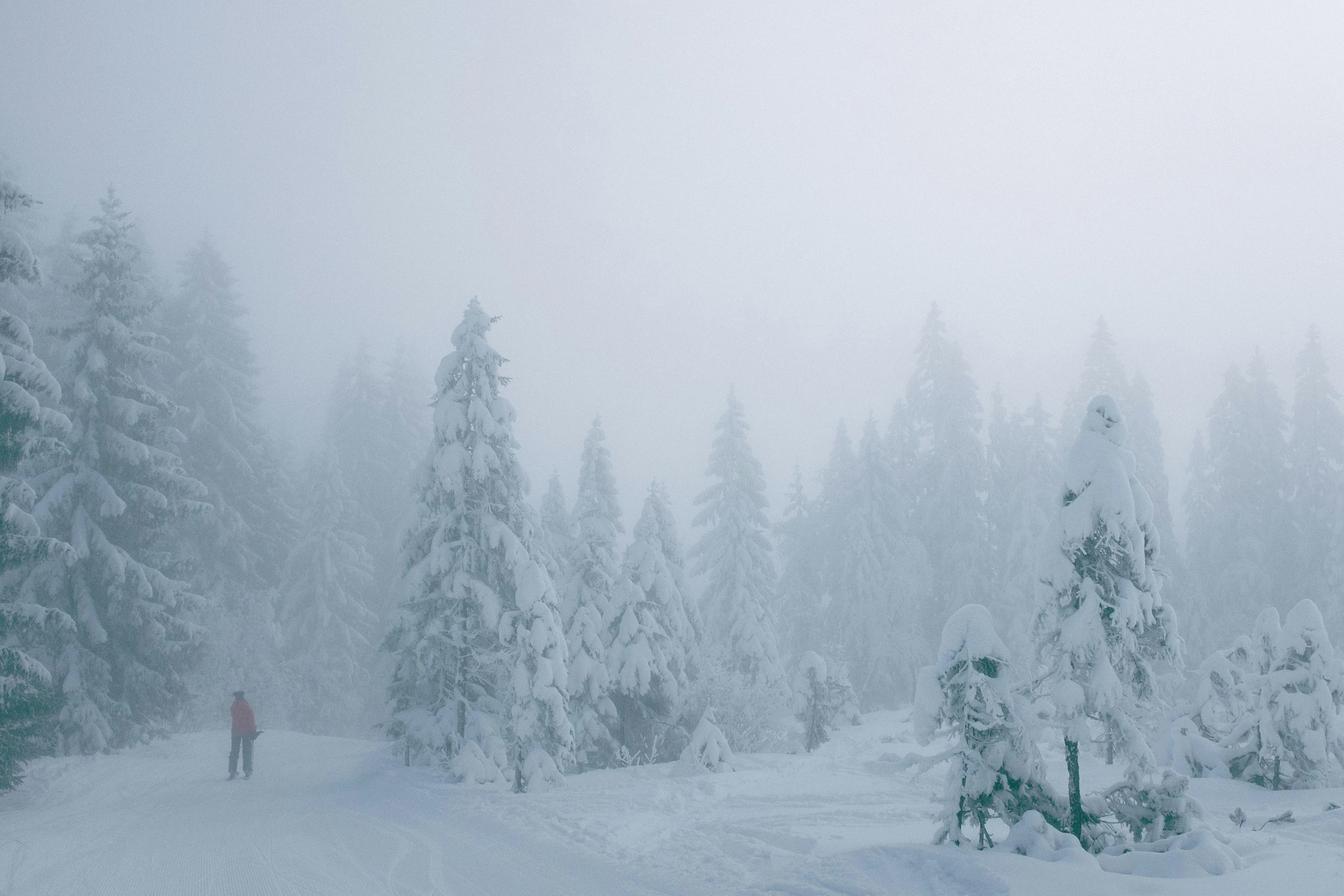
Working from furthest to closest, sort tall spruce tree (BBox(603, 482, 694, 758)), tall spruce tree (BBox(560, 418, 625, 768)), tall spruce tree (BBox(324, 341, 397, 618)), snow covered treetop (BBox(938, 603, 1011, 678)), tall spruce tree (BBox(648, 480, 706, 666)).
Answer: tall spruce tree (BBox(324, 341, 397, 618)), tall spruce tree (BBox(648, 480, 706, 666)), tall spruce tree (BBox(603, 482, 694, 758)), tall spruce tree (BBox(560, 418, 625, 768)), snow covered treetop (BBox(938, 603, 1011, 678))

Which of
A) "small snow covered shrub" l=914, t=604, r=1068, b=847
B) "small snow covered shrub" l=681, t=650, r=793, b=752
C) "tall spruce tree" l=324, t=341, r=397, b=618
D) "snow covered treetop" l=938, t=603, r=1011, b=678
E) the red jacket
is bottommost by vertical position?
"small snow covered shrub" l=681, t=650, r=793, b=752

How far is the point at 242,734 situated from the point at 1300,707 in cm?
2090

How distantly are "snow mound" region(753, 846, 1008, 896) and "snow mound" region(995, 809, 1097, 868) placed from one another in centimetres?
53

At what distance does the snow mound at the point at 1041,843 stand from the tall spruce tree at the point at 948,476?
95.3 ft

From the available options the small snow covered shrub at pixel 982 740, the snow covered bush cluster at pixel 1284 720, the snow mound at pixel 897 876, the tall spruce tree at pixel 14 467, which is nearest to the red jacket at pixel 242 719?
the tall spruce tree at pixel 14 467

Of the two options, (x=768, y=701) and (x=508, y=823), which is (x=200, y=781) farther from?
(x=768, y=701)

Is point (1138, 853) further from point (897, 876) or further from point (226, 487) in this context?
point (226, 487)

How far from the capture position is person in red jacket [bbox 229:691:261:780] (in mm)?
16641

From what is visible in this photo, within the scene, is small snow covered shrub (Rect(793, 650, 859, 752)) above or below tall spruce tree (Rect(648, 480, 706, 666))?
A: below

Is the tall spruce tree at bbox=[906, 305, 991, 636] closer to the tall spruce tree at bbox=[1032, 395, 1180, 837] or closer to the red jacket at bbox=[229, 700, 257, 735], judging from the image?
the tall spruce tree at bbox=[1032, 395, 1180, 837]

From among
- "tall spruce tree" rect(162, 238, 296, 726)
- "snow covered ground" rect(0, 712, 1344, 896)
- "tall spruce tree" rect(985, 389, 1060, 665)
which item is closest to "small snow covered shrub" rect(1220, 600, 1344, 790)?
"snow covered ground" rect(0, 712, 1344, 896)

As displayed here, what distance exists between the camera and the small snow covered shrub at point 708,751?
55.3ft

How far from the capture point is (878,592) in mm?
36812

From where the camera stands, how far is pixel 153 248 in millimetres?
38969
